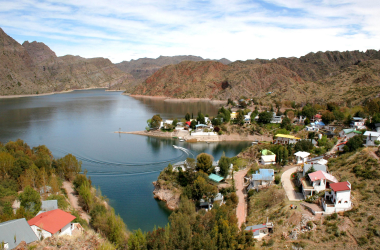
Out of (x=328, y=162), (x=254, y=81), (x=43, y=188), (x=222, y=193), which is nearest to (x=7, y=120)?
(x=43, y=188)

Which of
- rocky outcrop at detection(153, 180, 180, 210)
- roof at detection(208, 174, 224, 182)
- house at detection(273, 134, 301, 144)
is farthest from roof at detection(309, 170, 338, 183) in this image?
house at detection(273, 134, 301, 144)

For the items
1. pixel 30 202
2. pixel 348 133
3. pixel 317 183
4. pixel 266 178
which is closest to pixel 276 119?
pixel 348 133

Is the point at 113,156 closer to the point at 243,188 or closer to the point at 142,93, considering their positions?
the point at 243,188

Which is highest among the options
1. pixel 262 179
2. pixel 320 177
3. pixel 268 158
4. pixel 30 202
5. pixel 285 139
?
pixel 320 177

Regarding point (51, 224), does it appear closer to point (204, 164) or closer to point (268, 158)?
point (204, 164)

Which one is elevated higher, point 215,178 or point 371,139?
point 371,139

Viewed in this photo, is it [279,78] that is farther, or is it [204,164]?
[279,78]

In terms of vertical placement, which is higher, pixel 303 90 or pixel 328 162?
pixel 303 90
